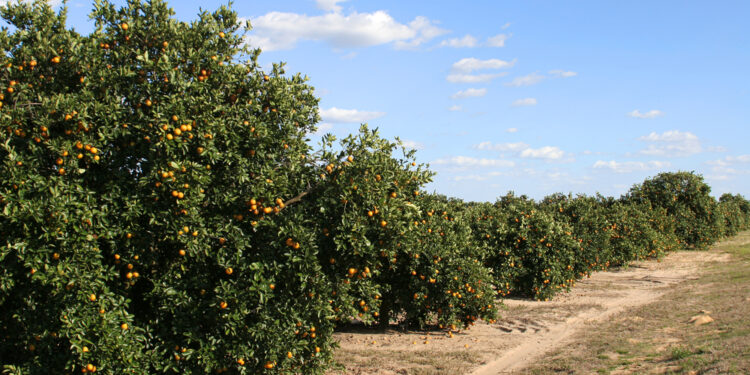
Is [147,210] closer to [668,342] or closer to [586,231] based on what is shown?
[668,342]

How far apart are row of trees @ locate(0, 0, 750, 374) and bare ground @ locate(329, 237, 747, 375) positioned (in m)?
1.87

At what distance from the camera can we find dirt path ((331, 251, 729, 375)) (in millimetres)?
8172

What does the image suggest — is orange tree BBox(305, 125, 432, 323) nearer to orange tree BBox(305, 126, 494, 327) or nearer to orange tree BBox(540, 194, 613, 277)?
orange tree BBox(305, 126, 494, 327)

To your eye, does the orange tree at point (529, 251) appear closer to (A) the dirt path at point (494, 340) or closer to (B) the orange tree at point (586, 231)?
(A) the dirt path at point (494, 340)

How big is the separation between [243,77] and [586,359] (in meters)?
6.54

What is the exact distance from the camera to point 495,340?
988 cm

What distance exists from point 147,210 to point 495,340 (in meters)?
7.00

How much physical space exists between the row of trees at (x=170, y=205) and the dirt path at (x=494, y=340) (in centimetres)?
188

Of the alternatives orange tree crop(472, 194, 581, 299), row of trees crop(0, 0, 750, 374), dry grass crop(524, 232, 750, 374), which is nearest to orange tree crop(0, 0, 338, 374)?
row of trees crop(0, 0, 750, 374)

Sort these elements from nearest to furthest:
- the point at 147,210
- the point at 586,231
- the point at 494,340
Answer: the point at 147,210
the point at 494,340
the point at 586,231

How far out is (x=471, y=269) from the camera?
32.0 ft

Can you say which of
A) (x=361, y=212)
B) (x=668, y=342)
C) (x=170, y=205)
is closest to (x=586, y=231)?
(x=668, y=342)

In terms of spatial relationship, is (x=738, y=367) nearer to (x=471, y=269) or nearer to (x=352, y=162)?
(x=471, y=269)

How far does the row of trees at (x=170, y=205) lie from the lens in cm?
514
